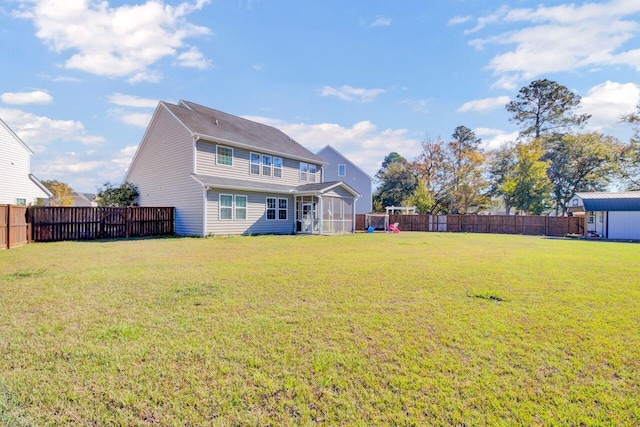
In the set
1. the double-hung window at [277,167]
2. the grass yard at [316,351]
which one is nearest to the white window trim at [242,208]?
the double-hung window at [277,167]

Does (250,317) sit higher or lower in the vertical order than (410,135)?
lower

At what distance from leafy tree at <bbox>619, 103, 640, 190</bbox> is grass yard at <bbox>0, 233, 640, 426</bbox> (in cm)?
3152

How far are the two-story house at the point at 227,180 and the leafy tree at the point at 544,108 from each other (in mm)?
25192

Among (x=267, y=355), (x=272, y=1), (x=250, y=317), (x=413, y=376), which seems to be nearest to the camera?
(x=413, y=376)

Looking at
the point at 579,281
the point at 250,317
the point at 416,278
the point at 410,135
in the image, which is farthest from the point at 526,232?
the point at 250,317

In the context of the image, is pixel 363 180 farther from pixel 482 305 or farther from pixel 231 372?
pixel 231 372

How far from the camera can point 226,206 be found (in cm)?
1700

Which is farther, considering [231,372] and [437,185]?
[437,185]

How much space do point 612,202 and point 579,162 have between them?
13162 millimetres

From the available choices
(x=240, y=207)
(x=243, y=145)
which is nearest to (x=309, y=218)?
(x=240, y=207)

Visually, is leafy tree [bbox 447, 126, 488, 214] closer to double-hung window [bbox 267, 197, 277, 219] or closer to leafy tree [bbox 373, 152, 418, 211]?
leafy tree [bbox 373, 152, 418, 211]

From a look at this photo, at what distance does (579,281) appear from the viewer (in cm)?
632

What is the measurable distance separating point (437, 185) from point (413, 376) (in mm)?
35555

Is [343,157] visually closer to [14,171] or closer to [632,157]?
[632,157]
